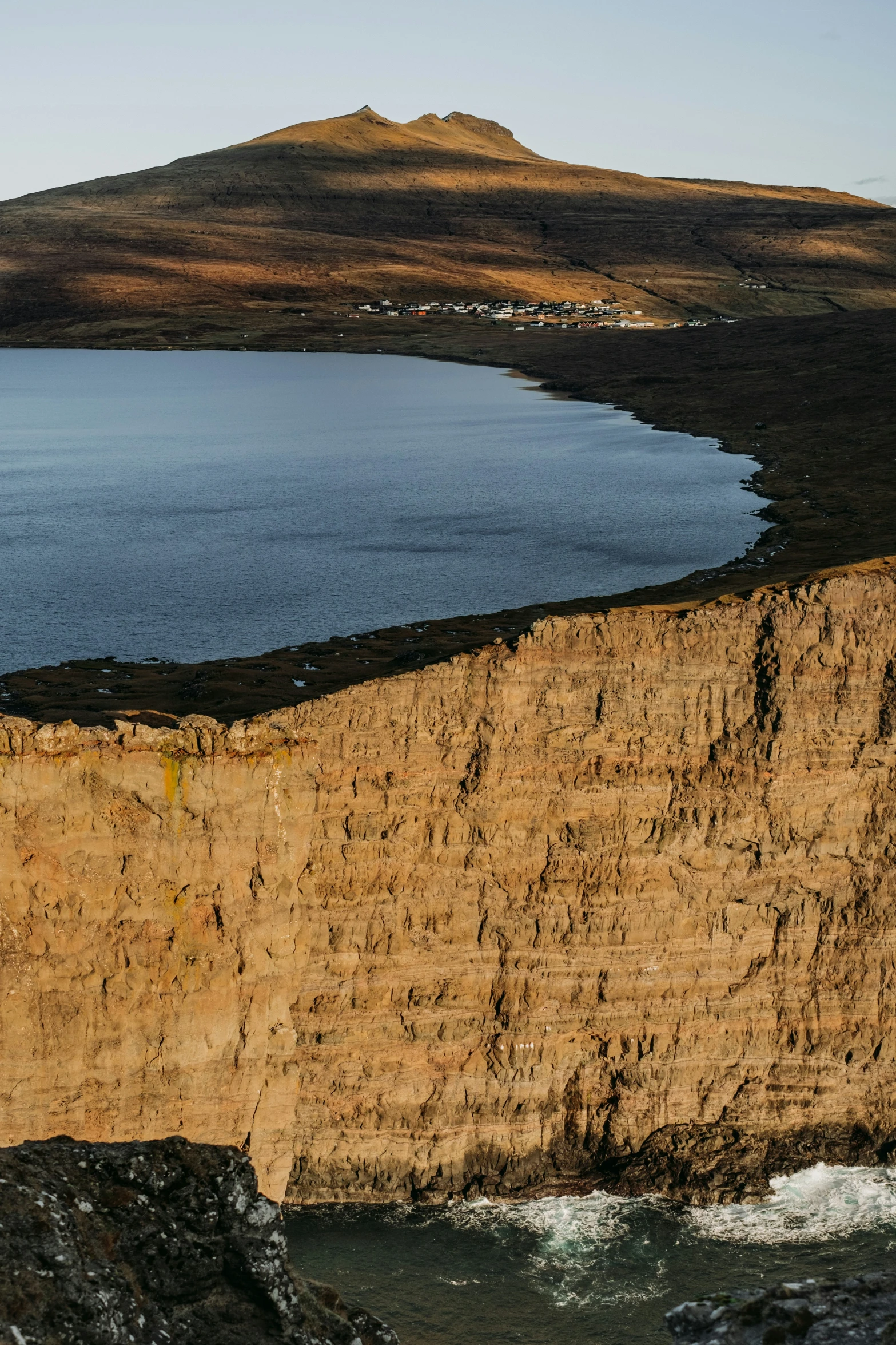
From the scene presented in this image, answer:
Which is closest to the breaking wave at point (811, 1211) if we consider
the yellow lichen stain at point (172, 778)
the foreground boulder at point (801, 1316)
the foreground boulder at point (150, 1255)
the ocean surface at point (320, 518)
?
the foreground boulder at point (150, 1255)

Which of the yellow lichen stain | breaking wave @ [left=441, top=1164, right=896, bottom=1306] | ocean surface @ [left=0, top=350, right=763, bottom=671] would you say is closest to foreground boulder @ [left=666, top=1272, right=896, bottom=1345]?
breaking wave @ [left=441, top=1164, right=896, bottom=1306]

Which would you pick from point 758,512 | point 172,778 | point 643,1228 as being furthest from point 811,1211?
point 758,512

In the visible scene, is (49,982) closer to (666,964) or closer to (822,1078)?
(666,964)

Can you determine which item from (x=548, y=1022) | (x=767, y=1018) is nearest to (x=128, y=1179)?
(x=548, y=1022)

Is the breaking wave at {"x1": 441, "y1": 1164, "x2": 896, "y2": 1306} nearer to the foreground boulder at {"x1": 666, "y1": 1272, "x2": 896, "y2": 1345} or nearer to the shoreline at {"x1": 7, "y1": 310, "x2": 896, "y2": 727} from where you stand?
the shoreline at {"x1": 7, "y1": 310, "x2": 896, "y2": 727}

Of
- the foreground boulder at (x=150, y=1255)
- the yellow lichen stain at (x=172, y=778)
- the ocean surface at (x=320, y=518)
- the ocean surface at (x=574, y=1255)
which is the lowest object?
the ocean surface at (x=574, y=1255)

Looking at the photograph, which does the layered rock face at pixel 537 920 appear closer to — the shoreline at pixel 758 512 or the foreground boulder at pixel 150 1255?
the shoreline at pixel 758 512
